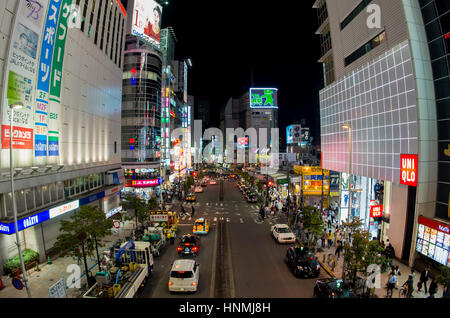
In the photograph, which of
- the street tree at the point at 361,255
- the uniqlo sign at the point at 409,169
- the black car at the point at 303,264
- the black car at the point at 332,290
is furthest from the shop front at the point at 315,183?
the black car at the point at 332,290

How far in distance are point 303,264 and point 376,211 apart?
11.3 metres

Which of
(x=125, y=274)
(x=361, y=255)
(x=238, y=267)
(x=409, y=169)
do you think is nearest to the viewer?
(x=125, y=274)

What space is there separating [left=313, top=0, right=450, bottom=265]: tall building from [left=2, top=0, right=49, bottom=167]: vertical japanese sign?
2158 centimetres

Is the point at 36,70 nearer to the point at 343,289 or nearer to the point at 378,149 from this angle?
the point at 343,289

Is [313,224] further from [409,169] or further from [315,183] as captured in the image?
[315,183]

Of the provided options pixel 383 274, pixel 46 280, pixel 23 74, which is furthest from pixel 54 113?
pixel 383 274

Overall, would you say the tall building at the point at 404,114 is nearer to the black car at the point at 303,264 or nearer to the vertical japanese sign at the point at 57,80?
the black car at the point at 303,264

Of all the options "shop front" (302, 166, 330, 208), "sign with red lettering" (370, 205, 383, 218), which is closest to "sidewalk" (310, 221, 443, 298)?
"sign with red lettering" (370, 205, 383, 218)

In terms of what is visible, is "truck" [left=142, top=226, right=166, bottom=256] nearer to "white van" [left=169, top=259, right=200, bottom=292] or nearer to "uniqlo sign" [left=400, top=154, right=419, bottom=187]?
"white van" [left=169, top=259, right=200, bottom=292]

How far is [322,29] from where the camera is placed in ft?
127

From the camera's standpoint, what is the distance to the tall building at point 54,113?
1711cm

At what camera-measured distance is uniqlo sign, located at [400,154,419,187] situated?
1867cm

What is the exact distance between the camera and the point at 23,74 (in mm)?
18266
